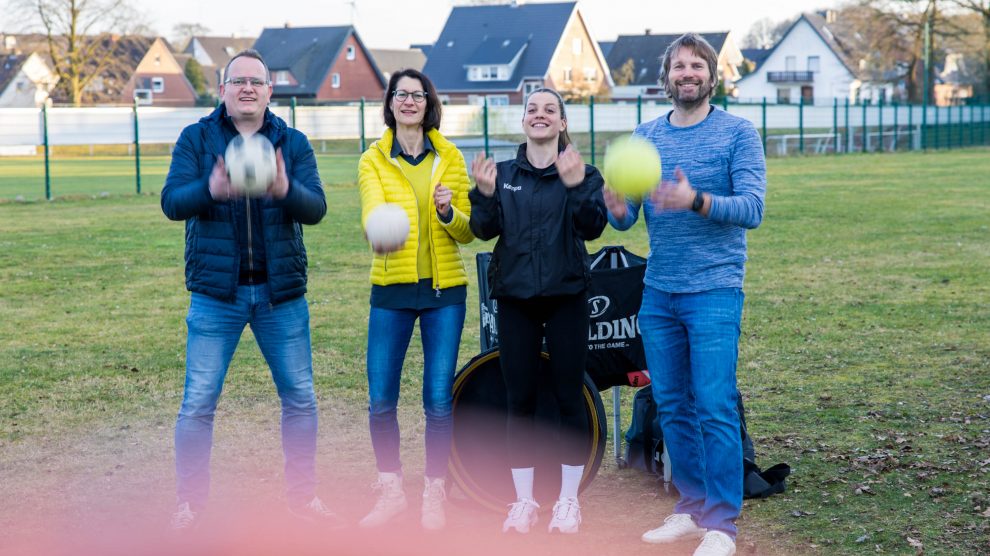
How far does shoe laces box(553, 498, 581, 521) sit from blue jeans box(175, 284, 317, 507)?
129cm

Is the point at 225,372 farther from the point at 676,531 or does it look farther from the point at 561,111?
the point at 676,531

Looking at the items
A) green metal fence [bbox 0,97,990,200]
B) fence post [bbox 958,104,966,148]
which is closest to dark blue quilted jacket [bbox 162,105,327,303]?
green metal fence [bbox 0,97,990,200]

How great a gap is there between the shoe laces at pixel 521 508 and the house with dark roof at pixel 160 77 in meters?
91.9

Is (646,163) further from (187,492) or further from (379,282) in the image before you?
(187,492)

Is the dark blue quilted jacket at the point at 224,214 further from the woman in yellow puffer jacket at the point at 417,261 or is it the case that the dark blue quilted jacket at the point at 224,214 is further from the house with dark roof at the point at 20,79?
the house with dark roof at the point at 20,79

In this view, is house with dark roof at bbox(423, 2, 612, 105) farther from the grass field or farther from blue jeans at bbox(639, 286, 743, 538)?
blue jeans at bbox(639, 286, 743, 538)

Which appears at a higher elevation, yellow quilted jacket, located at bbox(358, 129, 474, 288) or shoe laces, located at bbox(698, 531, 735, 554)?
yellow quilted jacket, located at bbox(358, 129, 474, 288)

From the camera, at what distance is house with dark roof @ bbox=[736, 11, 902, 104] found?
9375cm

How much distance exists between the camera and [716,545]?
507cm

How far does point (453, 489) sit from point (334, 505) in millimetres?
672

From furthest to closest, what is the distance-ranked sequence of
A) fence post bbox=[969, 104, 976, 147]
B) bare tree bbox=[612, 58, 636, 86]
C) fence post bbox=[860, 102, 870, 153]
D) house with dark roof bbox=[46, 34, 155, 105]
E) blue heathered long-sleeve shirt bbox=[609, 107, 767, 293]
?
bare tree bbox=[612, 58, 636, 86] → house with dark roof bbox=[46, 34, 155, 105] → fence post bbox=[969, 104, 976, 147] → fence post bbox=[860, 102, 870, 153] → blue heathered long-sleeve shirt bbox=[609, 107, 767, 293]

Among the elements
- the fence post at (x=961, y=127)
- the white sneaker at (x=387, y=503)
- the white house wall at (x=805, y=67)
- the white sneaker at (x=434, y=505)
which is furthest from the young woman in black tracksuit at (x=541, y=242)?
the white house wall at (x=805, y=67)

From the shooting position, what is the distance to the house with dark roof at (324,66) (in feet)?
268

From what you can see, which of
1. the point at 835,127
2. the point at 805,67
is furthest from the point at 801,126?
the point at 805,67
